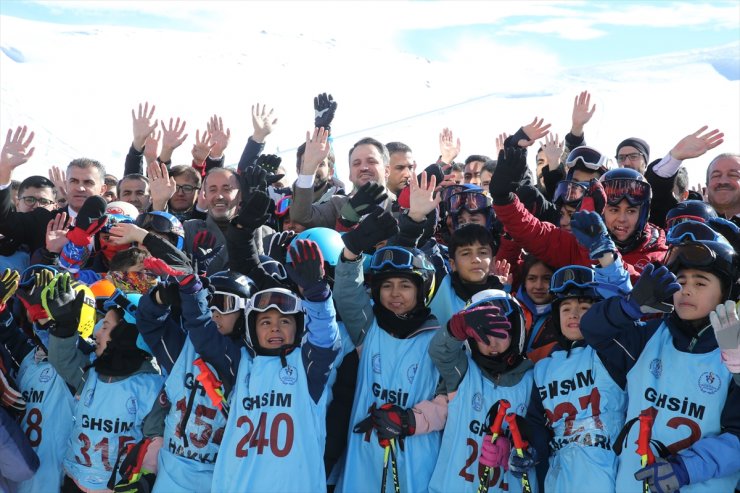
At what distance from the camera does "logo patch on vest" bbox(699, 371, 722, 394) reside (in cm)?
393

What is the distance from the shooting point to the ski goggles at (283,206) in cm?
719

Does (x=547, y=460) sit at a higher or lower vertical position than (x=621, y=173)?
lower

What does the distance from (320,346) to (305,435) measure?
541mm

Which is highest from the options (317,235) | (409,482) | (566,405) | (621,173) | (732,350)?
(621,173)

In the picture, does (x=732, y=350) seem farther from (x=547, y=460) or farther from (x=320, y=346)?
(x=320, y=346)

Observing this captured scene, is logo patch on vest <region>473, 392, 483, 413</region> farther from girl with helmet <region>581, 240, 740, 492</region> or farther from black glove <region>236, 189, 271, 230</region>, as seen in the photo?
black glove <region>236, 189, 271, 230</region>

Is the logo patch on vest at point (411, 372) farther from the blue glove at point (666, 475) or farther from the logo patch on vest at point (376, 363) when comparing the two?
the blue glove at point (666, 475)

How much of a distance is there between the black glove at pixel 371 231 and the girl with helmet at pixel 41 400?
2.29m

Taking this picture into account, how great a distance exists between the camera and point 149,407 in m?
5.36

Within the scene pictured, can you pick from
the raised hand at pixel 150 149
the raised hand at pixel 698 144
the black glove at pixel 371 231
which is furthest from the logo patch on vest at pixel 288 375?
the raised hand at pixel 150 149

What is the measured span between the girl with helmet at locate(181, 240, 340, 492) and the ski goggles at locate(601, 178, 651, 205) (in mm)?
2240

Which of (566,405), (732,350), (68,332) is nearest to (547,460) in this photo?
(566,405)

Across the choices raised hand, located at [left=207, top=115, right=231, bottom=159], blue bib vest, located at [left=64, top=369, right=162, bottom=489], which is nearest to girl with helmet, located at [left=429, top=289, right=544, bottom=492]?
blue bib vest, located at [left=64, top=369, right=162, bottom=489]

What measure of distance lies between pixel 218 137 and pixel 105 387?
137 inches
